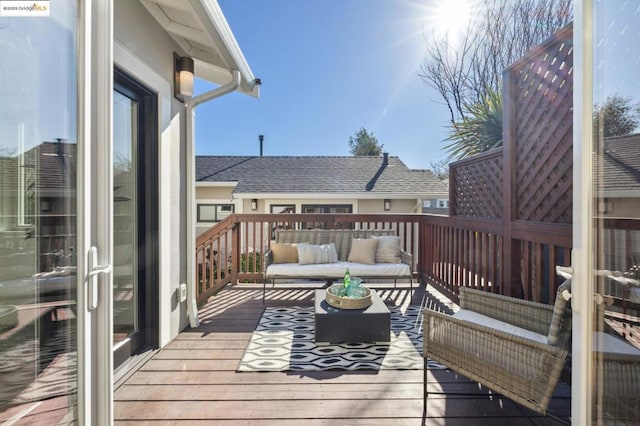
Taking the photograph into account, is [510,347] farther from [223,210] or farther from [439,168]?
[439,168]

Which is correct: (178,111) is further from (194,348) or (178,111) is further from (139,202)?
(194,348)

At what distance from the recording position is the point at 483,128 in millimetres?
4688

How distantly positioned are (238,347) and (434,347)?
1.66 meters

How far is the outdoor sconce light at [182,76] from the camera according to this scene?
3.03 metres

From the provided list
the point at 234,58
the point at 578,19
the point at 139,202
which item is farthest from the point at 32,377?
the point at 234,58

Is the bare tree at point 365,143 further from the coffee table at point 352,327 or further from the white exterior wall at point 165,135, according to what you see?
the coffee table at point 352,327

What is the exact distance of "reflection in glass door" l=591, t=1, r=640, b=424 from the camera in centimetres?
121

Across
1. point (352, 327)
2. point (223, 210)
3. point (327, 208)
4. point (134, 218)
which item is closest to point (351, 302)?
point (352, 327)

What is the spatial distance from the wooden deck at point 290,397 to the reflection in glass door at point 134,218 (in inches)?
11.8

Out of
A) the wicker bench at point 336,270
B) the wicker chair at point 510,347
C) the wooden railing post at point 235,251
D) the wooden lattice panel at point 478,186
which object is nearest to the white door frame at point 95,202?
the wicker chair at point 510,347

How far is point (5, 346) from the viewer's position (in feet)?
3.62

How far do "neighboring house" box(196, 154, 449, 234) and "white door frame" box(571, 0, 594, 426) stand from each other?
8.49m

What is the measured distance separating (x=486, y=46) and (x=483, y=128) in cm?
450

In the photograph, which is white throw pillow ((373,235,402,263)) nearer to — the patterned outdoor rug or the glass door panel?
the patterned outdoor rug
